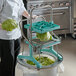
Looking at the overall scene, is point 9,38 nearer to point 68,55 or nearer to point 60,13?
point 68,55

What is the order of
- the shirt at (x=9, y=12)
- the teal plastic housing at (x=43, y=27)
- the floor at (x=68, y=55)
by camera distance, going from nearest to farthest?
1. the teal plastic housing at (x=43, y=27)
2. the shirt at (x=9, y=12)
3. the floor at (x=68, y=55)

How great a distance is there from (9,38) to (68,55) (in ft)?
4.92

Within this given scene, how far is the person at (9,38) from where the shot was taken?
70.4 inches

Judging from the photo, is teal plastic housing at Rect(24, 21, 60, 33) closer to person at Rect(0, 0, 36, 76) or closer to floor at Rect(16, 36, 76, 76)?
person at Rect(0, 0, 36, 76)

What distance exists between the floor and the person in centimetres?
19

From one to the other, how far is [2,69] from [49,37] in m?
0.98

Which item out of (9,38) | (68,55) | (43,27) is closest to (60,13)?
(68,55)

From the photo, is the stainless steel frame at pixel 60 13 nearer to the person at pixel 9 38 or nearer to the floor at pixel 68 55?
the floor at pixel 68 55

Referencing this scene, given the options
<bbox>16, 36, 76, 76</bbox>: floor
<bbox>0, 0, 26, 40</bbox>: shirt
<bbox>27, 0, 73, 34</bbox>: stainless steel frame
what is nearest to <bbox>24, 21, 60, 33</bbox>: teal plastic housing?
<bbox>0, 0, 26, 40</bbox>: shirt

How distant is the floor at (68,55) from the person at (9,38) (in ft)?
0.63

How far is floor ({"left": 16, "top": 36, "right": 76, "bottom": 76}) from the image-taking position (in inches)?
100

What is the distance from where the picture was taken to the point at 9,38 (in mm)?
1885

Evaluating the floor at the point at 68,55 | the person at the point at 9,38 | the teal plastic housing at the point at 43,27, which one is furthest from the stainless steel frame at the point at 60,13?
the teal plastic housing at the point at 43,27

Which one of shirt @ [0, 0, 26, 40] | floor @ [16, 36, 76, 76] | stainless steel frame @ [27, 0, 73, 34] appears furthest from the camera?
stainless steel frame @ [27, 0, 73, 34]
